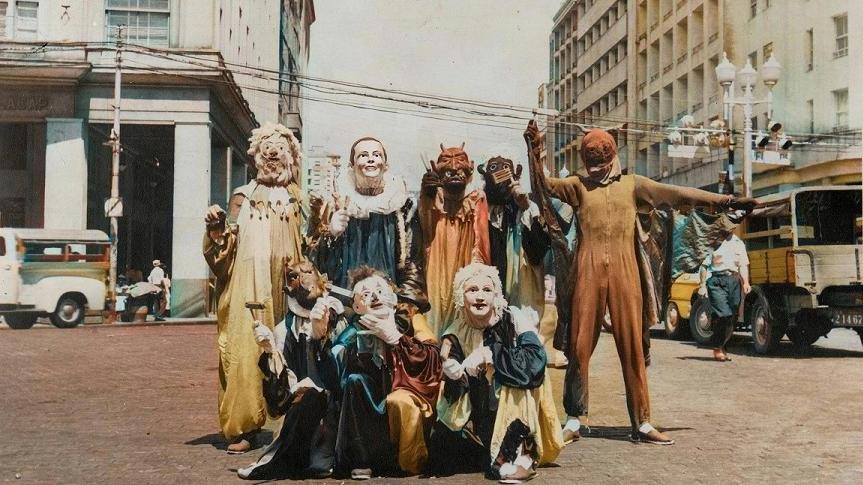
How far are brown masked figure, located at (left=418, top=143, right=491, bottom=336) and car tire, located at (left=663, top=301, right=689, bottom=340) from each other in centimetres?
932

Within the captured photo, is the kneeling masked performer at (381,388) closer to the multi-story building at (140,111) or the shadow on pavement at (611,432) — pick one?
the shadow on pavement at (611,432)

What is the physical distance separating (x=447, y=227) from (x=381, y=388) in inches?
42.9

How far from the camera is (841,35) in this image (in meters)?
16.5

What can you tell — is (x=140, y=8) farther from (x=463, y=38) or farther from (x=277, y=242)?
(x=277, y=242)

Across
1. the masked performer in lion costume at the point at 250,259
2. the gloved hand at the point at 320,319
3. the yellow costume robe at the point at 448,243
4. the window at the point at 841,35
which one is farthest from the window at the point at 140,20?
the gloved hand at the point at 320,319

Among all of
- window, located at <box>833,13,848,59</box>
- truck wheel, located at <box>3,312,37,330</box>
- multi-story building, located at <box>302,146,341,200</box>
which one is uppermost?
window, located at <box>833,13,848,59</box>

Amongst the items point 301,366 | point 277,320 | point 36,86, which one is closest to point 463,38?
point 277,320

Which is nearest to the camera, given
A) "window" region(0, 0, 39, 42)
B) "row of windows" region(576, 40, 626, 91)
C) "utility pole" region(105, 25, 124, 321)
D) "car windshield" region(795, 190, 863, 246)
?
"car windshield" region(795, 190, 863, 246)

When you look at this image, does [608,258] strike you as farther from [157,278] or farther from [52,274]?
[157,278]

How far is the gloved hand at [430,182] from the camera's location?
547 cm

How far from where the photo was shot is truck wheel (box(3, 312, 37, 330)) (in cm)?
1695

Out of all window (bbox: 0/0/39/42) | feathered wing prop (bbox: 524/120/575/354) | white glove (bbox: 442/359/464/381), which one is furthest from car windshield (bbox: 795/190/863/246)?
window (bbox: 0/0/39/42)

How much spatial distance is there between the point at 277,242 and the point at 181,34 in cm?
1535

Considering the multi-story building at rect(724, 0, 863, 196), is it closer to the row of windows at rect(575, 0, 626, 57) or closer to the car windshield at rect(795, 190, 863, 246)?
the row of windows at rect(575, 0, 626, 57)
